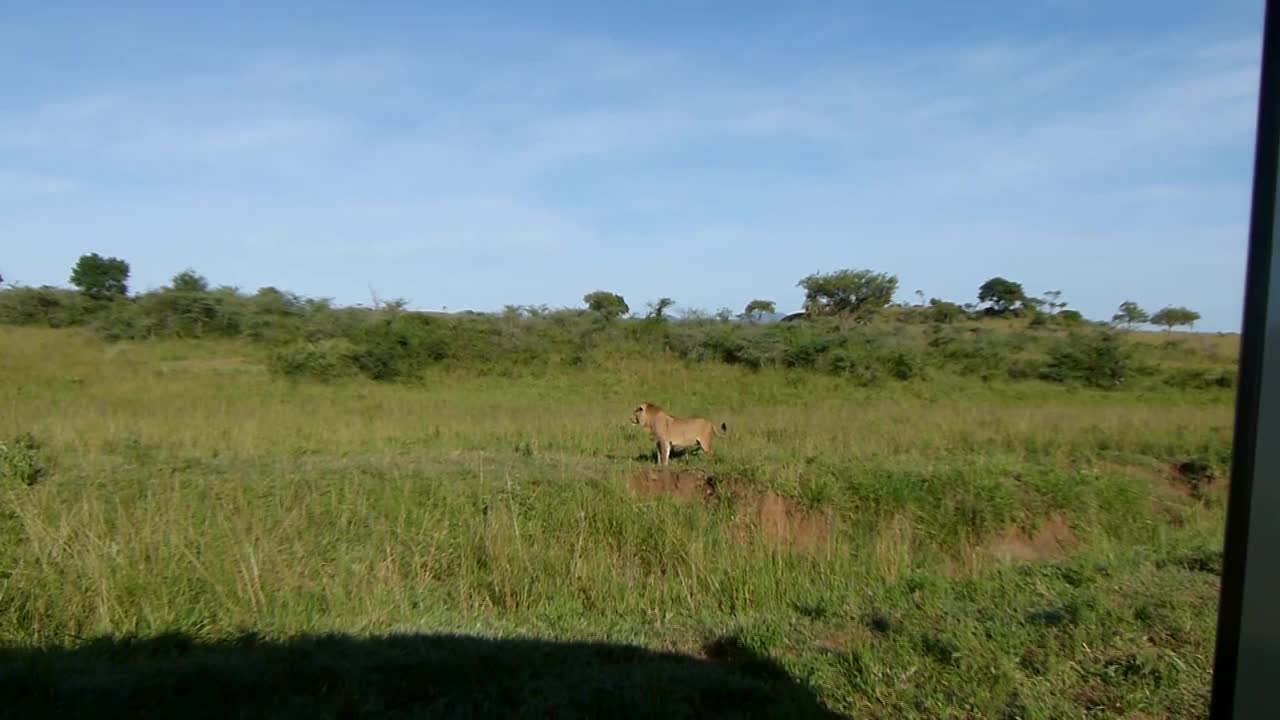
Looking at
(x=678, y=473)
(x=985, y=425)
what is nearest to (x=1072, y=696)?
(x=678, y=473)

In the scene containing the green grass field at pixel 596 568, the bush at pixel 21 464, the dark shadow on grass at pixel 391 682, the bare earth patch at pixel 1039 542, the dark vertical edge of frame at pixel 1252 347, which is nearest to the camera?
the dark vertical edge of frame at pixel 1252 347

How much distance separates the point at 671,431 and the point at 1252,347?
980 centimetres

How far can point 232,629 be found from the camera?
19.2 feet

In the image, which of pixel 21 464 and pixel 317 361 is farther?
pixel 317 361

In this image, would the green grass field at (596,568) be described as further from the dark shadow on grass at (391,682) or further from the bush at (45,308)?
the bush at (45,308)

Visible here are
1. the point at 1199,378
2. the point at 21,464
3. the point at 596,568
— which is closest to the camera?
the point at 596,568

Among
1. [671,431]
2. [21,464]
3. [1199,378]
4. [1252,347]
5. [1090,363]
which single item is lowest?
[21,464]

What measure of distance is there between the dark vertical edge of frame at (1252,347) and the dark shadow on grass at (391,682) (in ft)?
6.64

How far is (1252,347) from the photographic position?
296 cm

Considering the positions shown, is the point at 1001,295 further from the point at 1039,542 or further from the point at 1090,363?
Answer: the point at 1039,542

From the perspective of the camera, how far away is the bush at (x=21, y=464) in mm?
8945

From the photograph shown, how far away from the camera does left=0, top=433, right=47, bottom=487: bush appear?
8.95m

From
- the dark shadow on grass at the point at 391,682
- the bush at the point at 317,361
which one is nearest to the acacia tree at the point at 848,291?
the bush at the point at 317,361

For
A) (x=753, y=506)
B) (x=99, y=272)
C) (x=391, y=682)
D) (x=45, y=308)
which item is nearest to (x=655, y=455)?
(x=753, y=506)
